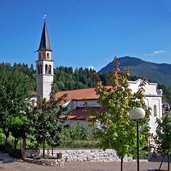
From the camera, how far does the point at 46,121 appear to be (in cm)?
2378

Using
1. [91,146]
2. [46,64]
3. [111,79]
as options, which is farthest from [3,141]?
[46,64]

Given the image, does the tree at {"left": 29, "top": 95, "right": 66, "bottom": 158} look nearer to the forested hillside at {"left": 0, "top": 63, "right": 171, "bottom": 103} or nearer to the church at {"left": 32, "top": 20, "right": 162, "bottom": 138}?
the church at {"left": 32, "top": 20, "right": 162, "bottom": 138}

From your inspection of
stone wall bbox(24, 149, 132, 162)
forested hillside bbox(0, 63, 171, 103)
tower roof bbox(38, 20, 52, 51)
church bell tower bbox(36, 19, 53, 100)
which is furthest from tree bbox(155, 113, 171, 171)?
forested hillside bbox(0, 63, 171, 103)

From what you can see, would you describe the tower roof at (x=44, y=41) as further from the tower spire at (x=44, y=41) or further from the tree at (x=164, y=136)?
the tree at (x=164, y=136)

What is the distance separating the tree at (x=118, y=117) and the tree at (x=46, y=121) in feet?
28.7

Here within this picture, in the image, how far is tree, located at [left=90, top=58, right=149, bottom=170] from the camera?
14.8 m

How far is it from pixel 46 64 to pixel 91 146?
34835mm

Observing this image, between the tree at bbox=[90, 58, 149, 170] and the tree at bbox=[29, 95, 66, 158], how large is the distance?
873cm

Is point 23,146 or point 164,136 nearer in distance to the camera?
point 164,136

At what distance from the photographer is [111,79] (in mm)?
15820

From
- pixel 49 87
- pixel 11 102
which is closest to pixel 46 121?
pixel 11 102

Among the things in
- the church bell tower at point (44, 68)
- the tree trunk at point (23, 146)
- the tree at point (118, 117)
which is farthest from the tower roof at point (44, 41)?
the tree at point (118, 117)

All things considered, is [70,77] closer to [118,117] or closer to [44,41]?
[44,41]

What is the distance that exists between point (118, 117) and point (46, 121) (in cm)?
968
